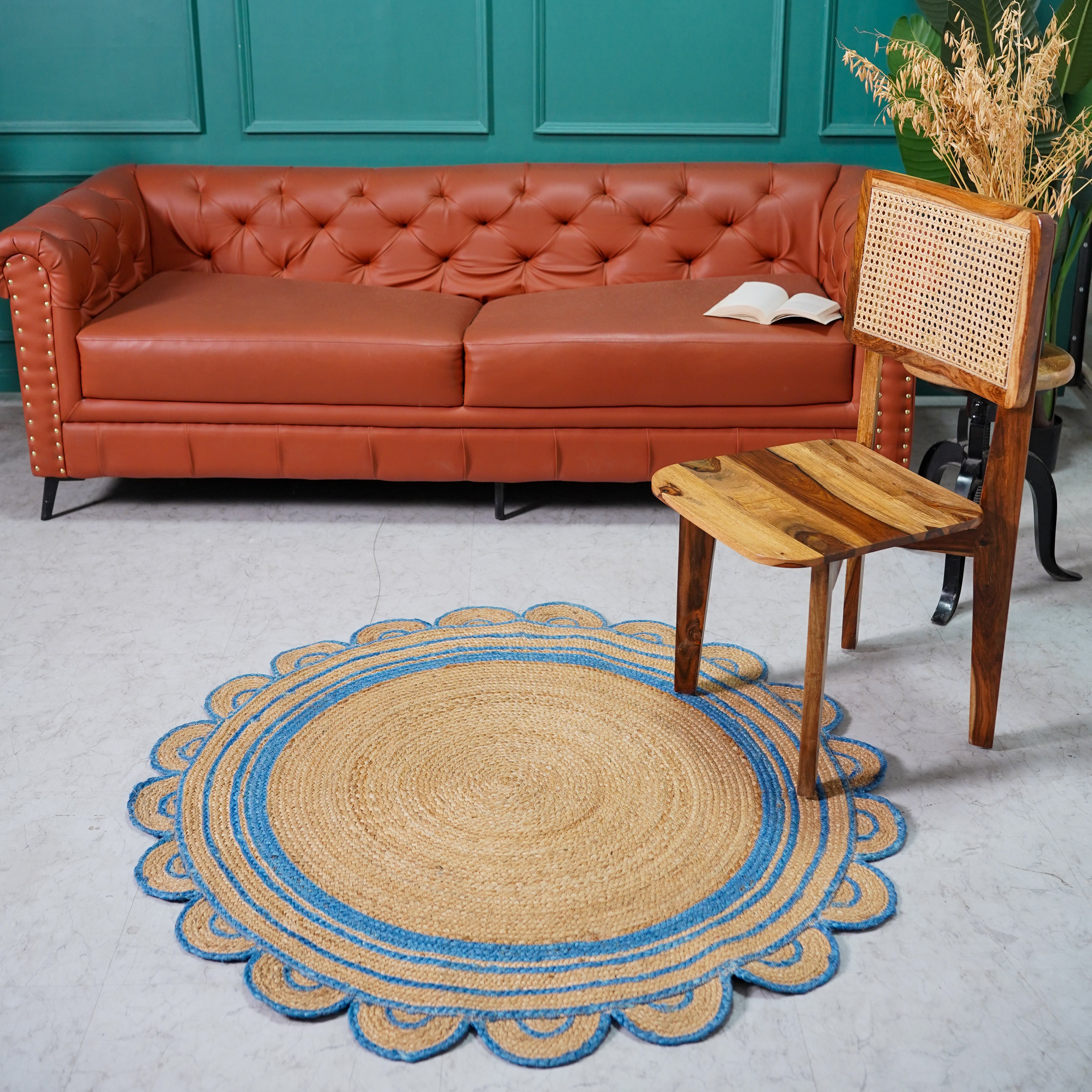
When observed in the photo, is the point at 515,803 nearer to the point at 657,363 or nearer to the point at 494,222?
the point at 657,363

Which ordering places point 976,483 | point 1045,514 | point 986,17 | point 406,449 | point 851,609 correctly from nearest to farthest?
point 851,609 → point 976,483 → point 1045,514 → point 406,449 → point 986,17

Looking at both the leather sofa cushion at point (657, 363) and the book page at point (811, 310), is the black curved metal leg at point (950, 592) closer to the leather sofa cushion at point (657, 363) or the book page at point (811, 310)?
the leather sofa cushion at point (657, 363)

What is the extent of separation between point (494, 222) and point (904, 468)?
1.86 metres

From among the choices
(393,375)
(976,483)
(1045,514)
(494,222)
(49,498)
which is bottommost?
(49,498)

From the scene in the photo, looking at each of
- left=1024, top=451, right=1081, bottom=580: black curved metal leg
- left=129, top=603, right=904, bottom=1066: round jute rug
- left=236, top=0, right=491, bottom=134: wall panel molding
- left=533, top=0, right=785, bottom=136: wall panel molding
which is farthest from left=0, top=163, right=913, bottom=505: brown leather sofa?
left=129, top=603, right=904, bottom=1066: round jute rug

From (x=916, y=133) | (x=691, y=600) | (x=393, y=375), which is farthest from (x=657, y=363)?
(x=916, y=133)

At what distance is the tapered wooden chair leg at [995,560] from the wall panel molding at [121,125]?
2.87 meters

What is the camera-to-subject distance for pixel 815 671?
6.44 feet

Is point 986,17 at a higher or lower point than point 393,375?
higher

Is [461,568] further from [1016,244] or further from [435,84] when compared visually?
[435,84]

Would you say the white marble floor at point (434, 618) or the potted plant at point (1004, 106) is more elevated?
the potted plant at point (1004, 106)

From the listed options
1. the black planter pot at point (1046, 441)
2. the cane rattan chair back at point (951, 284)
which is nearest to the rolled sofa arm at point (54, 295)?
the cane rattan chair back at point (951, 284)

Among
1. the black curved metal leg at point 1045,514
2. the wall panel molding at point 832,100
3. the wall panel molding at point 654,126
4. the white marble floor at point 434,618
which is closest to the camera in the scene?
the white marble floor at point 434,618

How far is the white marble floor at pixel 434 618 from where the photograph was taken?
5.20 ft
